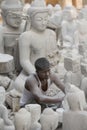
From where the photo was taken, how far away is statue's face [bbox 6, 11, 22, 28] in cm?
699

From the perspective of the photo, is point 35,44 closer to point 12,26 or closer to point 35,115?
point 12,26

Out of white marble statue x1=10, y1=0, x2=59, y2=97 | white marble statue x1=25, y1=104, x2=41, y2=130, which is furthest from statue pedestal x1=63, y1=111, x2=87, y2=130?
white marble statue x1=10, y1=0, x2=59, y2=97

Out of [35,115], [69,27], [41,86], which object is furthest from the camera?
[69,27]

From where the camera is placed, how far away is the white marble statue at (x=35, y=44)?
632cm

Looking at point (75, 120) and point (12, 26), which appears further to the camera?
point (12, 26)

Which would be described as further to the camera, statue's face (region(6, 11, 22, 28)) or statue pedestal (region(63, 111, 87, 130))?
statue's face (region(6, 11, 22, 28))

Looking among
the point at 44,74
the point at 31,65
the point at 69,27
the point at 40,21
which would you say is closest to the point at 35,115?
the point at 44,74

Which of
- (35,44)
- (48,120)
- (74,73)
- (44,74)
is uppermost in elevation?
(35,44)

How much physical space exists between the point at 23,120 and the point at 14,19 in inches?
107

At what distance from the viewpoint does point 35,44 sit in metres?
6.36

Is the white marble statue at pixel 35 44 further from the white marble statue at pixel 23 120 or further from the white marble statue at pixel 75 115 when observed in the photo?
the white marble statue at pixel 75 115

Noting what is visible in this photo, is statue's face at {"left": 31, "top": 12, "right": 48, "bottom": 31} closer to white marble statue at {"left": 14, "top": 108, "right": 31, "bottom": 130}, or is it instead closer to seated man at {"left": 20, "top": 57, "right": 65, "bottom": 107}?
seated man at {"left": 20, "top": 57, "right": 65, "bottom": 107}

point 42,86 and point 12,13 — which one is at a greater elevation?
point 12,13

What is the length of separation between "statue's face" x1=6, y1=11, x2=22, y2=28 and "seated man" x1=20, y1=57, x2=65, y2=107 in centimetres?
156
